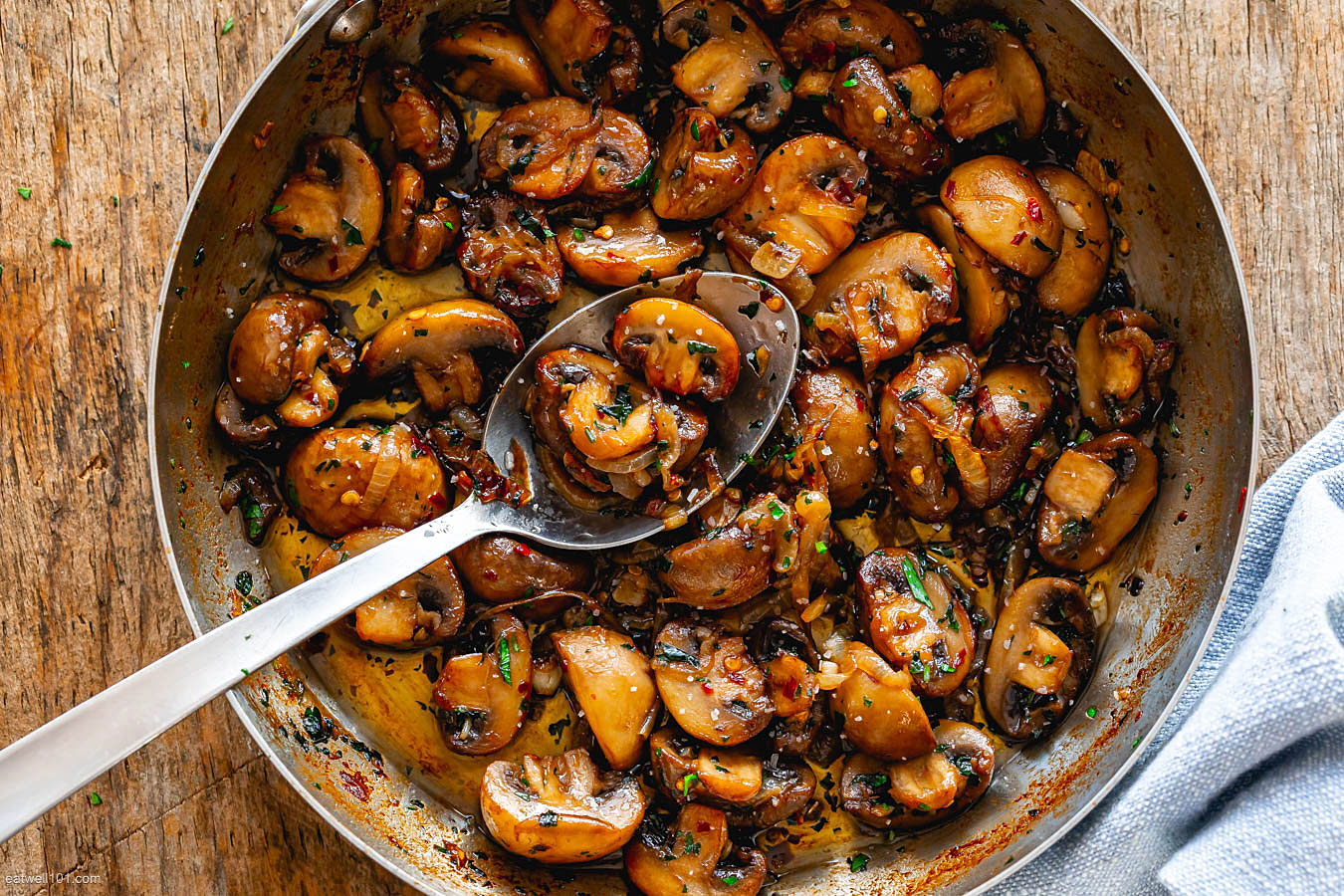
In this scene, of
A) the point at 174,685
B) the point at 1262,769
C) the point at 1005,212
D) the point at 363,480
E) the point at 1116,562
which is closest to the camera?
the point at 174,685

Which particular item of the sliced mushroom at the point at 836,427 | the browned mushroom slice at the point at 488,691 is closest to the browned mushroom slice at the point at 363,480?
the browned mushroom slice at the point at 488,691

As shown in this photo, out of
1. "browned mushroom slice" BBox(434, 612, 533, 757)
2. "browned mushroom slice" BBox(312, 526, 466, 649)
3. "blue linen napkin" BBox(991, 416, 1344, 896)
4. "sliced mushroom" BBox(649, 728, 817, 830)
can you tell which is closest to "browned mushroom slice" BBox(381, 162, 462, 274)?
"browned mushroom slice" BBox(312, 526, 466, 649)

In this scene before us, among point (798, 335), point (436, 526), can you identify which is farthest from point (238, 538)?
point (798, 335)

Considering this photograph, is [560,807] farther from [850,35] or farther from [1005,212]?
[850,35]

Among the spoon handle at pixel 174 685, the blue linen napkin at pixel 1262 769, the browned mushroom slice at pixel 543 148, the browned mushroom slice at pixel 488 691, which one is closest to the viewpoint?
the spoon handle at pixel 174 685

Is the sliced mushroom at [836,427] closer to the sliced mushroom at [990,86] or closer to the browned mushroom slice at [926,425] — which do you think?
the browned mushroom slice at [926,425]

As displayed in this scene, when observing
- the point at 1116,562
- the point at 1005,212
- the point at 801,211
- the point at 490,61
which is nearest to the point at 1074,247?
the point at 1005,212
